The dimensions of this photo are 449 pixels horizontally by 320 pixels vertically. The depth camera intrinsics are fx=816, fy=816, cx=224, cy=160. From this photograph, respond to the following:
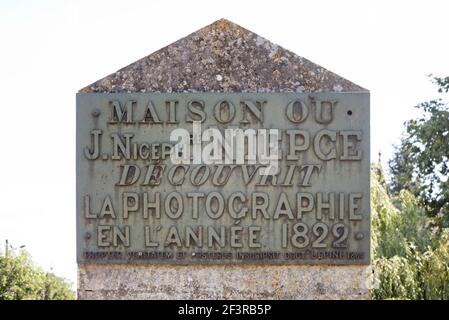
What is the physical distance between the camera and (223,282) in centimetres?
676

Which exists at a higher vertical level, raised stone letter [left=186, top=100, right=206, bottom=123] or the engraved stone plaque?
raised stone letter [left=186, top=100, right=206, bottom=123]

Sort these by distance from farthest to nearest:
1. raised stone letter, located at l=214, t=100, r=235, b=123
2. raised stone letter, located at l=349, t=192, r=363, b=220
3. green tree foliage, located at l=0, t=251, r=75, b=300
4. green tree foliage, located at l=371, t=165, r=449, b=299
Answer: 1. green tree foliage, located at l=0, t=251, r=75, b=300
2. green tree foliage, located at l=371, t=165, r=449, b=299
3. raised stone letter, located at l=214, t=100, r=235, b=123
4. raised stone letter, located at l=349, t=192, r=363, b=220

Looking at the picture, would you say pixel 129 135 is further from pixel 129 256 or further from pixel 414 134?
pixel 414 134

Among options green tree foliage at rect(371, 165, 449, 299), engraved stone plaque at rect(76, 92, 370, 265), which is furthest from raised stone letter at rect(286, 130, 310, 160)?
green tree foliage at rect(371, 165, 449, 299)

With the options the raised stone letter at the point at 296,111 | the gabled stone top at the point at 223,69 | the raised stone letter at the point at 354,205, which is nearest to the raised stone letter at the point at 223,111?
the gabled stone top at the point at 223,69

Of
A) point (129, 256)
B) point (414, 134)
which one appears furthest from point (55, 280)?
point (129, 256)

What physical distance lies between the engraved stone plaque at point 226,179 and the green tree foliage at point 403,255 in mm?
6623

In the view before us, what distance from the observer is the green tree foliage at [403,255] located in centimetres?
1374

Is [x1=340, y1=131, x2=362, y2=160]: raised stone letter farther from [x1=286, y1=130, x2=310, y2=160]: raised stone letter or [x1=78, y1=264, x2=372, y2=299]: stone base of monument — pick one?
[x1=78, y1=264, x2=372, y2=299]: stone base of monument

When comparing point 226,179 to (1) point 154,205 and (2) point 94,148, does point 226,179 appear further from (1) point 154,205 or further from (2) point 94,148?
(2) point 94,148

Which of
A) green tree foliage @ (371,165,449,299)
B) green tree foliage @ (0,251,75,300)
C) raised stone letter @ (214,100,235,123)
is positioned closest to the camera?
raised stone letter @ (214,100,235,123)

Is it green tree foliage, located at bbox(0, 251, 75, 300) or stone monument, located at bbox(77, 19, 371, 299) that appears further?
green tree foliage, located at bbox(0, 251, 75, 300)

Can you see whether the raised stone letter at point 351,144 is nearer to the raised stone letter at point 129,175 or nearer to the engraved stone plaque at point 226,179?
the engraved stone plaque at point 226,179

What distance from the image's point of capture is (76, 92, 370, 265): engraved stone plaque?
6.71m
